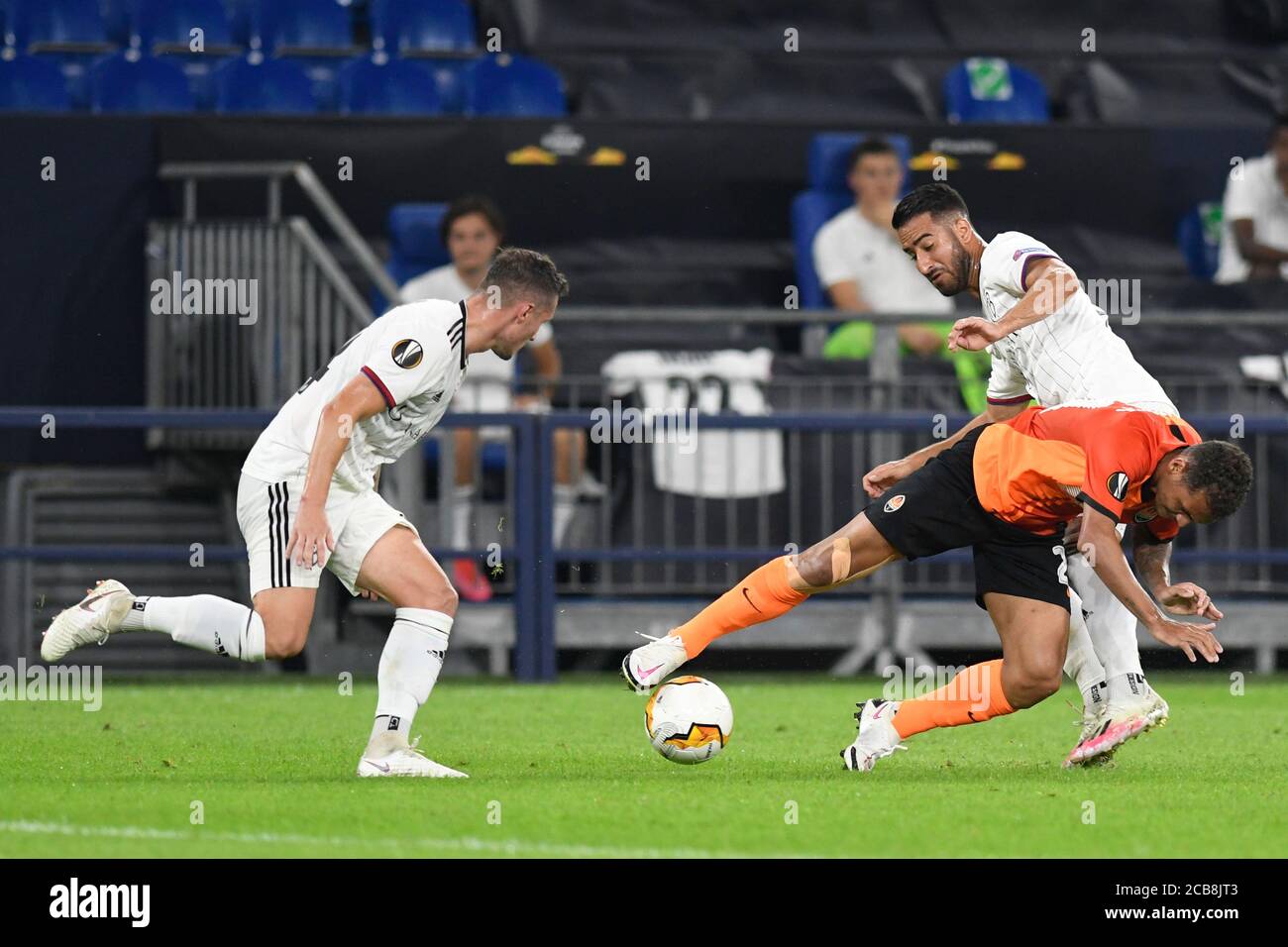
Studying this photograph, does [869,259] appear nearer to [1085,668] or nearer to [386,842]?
[1085,668]

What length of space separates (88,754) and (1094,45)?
1051cm

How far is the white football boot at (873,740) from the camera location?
6.94 meters

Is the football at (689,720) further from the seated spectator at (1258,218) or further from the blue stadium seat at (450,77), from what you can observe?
the blue stadium seat at (450,77)

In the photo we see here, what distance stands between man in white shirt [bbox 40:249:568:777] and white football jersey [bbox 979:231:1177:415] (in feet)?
4.83

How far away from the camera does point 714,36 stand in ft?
49.9

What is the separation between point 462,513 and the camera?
11844mm

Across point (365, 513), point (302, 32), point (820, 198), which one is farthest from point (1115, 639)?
point (302, 32)

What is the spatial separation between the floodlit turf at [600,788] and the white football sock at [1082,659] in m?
0.29

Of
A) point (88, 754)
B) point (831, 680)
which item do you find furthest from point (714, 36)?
point (88, 754)

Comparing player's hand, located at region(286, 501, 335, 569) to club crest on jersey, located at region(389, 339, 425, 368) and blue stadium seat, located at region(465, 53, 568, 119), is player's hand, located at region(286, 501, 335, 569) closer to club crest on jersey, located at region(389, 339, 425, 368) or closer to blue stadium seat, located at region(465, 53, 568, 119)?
club crest on jersey, located at region(389, 339, 425, 368)

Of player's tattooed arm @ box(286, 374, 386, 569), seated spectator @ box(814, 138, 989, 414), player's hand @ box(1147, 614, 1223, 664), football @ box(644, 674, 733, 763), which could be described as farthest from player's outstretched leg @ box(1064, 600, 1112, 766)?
seated spectator @ box(814, 138, 989, 414)

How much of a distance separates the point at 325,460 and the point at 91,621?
3.68 ft

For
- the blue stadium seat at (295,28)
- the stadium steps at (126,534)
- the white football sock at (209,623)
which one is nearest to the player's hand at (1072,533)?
the white football sock at (209,623)

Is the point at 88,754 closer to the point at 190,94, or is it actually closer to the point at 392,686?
the point at 392,686
